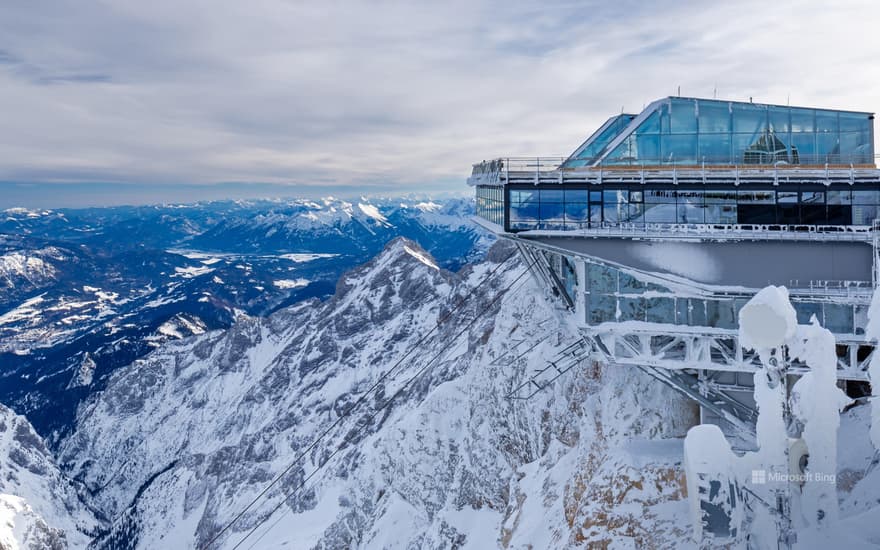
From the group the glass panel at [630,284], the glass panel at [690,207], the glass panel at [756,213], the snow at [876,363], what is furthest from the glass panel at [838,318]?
the snow at [876,363]

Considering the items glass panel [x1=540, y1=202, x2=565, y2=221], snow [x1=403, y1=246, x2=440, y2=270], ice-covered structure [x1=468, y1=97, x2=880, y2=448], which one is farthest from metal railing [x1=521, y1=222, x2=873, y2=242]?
snow [x1=403, y1=246, x2=440, y2=270]

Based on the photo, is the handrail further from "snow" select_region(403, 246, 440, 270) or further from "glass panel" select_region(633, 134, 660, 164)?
"snow" select_region(403, 246, 440, 270)

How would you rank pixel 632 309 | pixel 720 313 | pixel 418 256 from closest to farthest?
pixel 720 313 < pixel 632 309 < pixel 418 256

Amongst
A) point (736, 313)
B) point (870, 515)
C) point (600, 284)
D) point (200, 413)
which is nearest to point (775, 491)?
point (870, 515)

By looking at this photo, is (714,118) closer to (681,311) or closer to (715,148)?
(715,148)

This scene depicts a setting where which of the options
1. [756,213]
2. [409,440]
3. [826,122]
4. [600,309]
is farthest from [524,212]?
[409,440]

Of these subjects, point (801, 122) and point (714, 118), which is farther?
point (714, 118)

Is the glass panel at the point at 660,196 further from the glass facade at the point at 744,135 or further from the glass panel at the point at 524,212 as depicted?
the glass panel at the point at 524,212
